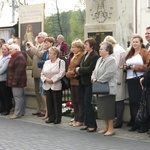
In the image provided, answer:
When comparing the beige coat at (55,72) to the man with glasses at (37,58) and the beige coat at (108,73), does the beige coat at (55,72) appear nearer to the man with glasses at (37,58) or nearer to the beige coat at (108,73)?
the man with glasses at (37,58)

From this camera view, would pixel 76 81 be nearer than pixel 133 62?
No

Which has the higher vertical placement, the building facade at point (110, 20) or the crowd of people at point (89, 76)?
the building facade at point (110, 20)

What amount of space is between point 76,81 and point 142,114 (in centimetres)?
175

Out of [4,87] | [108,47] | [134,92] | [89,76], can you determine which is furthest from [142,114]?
[4,87]

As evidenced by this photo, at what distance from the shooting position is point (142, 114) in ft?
27.7

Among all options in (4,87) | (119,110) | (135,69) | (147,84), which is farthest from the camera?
(4,87)

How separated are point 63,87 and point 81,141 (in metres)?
2.18

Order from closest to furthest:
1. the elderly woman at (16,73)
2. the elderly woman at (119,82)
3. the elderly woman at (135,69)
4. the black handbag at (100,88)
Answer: the black handbag at (100,88), the elderly woman at (135,69), the elderly woman at (119,82), the elderly woman at (16,73)

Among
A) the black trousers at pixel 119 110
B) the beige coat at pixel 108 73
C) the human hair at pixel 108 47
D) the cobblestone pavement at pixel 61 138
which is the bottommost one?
the cobblestone pavement at pixel 61 138

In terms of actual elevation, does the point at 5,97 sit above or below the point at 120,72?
below

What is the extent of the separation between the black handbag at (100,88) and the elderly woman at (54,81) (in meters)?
1.47

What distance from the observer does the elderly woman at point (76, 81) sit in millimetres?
9438

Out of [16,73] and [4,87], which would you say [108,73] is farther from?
[4,87]

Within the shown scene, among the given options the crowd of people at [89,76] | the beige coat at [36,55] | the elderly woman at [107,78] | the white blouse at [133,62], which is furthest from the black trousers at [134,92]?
the beige coat at [36,55]
